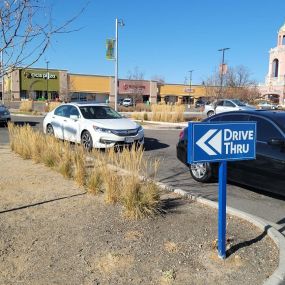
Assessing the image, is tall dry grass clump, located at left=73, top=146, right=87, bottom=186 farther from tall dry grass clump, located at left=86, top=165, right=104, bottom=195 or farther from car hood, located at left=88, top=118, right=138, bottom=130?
car hood, located at left=88, top=118, right=138, bottom=130

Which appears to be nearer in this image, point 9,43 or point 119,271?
point 119,271

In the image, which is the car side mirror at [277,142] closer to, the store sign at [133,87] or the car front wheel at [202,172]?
the car front wheel at [202,172]

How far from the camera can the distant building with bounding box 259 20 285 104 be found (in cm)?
8344

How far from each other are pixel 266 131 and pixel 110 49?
68.6ft

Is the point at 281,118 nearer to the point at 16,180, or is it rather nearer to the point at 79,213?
the point at 79,213

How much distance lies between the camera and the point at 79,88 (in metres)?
86.8

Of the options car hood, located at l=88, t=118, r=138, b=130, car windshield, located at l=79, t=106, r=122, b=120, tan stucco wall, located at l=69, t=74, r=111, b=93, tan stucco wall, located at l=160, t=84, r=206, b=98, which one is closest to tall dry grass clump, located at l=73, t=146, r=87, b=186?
car hood, located at l=88, t=118, r=138, b=130

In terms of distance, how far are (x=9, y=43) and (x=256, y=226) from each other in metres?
4.05

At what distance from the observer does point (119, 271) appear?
389cm

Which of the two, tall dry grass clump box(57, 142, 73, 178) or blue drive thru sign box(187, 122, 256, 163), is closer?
blue drive thru sign box(187, 122, 256, 163)

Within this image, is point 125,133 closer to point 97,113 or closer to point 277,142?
point 97,113

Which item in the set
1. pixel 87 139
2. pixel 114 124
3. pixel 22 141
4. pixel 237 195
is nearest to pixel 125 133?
pixel 114 124

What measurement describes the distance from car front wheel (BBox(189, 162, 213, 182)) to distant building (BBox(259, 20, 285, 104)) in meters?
75.5

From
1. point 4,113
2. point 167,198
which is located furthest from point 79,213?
point 4,113
